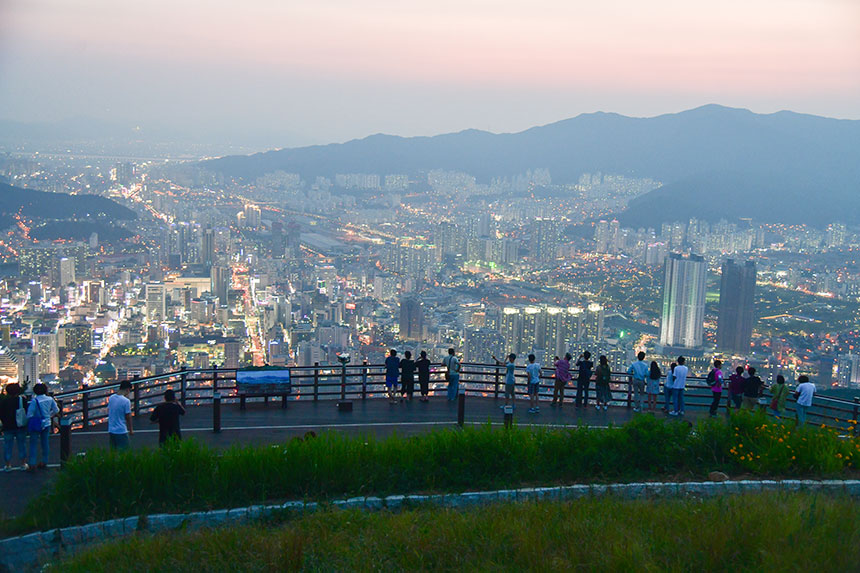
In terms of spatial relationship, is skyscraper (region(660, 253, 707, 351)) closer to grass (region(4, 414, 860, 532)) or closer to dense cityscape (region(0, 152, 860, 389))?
dense cityscape (region(0, 152, 860, 389))

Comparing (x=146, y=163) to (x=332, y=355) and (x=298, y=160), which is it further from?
(x=332, y=355)

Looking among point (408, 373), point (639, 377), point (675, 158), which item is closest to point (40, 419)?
point (408, 373)

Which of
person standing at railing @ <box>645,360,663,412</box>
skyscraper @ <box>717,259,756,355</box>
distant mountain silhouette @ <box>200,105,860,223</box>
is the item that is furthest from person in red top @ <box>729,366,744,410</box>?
distant mountain silhouette @ <box>200,105,860,223</box>

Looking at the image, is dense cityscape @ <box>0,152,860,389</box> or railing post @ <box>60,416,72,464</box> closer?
railing post @ <box>60,416,72,464</box>

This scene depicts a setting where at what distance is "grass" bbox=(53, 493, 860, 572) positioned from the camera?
5996mm

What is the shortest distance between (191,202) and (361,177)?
75.5 feet

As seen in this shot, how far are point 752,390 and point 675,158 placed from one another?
93.5 metres

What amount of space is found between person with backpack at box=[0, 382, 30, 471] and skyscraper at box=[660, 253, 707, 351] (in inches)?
1196

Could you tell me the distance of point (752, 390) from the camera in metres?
12.1

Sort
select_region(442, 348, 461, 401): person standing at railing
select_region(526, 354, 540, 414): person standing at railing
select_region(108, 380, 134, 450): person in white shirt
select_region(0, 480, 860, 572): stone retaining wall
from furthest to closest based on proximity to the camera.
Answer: select_region(442, 348, 461, 401): person standing at railing → select_region(526, 354, 540, 414): person standing at railing → select_region(108, 380, 134, 450): person in white shirt → select_region(0, 480, 860, 572): stone retaining wall

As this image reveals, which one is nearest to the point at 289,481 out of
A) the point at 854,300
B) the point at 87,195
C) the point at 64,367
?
the point at 64,367

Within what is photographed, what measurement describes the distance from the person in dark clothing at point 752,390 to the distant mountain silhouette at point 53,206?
46.9 m

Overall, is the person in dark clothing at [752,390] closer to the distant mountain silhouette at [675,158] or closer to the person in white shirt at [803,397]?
the person in white shirt at [803,397]

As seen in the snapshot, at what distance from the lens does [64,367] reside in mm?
25984
